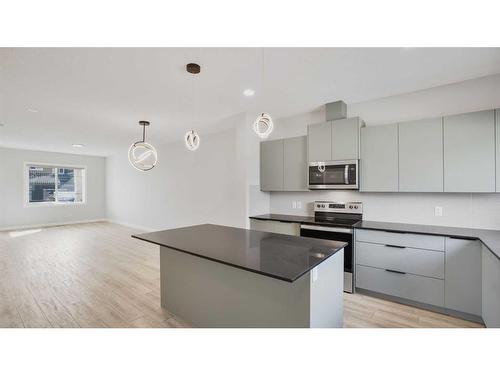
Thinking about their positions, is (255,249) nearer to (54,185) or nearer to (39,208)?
(39,208)

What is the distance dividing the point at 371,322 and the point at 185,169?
491cm

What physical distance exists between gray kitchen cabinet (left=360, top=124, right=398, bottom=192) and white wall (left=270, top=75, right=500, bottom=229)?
0.29 m

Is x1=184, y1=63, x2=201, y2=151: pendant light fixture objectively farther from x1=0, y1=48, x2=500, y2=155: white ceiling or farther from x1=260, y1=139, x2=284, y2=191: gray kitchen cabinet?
x1=260, y1=139, x2=284, y2=191: gray kitchen cabinet

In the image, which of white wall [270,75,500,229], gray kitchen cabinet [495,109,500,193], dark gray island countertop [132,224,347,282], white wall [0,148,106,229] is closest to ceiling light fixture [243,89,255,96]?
white wall [270,75,500,229]

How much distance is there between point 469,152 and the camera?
7.84 feet

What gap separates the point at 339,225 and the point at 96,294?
10.5ft

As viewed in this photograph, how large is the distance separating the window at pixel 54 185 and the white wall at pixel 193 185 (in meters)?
1.59

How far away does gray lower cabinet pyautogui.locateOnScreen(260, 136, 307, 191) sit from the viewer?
3607 mm

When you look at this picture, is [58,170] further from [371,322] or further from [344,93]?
[371,322]

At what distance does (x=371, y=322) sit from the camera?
2209mm

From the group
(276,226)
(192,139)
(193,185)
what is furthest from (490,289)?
(193,185)
